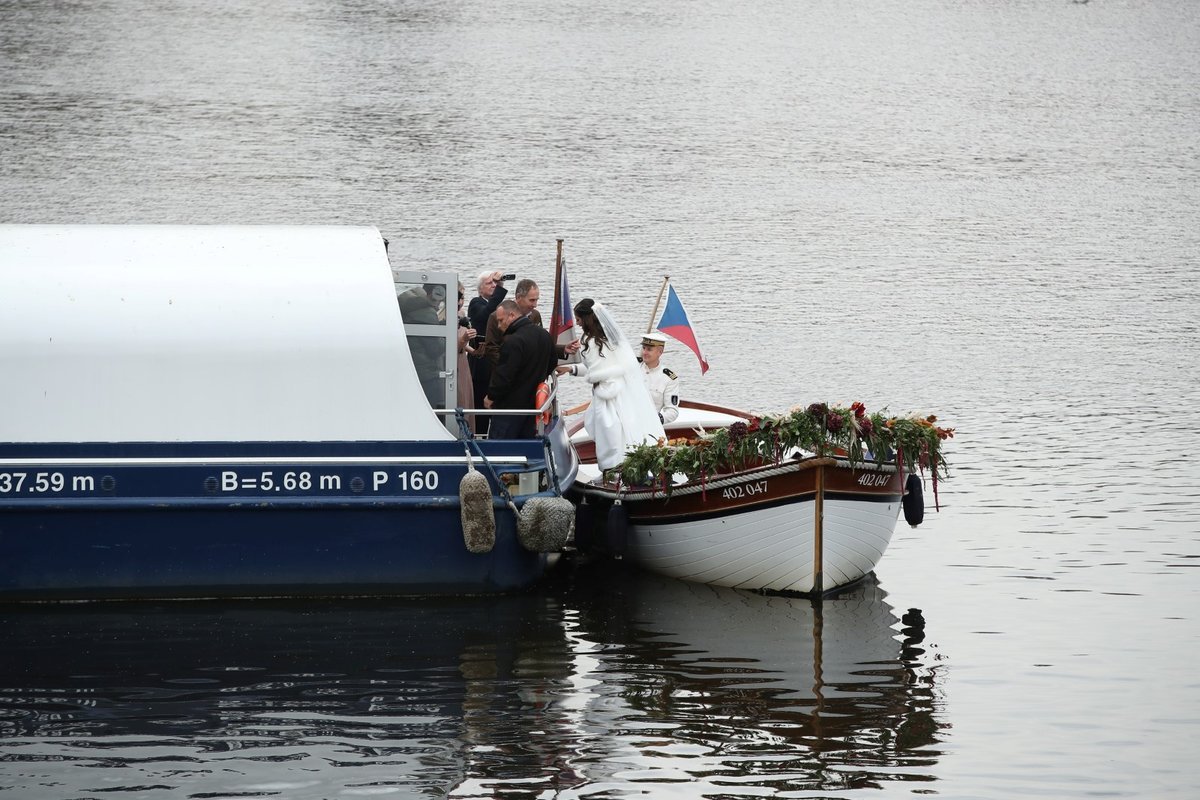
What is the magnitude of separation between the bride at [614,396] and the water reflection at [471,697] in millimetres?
1462

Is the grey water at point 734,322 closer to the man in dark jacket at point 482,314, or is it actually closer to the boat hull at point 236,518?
the boat hull at point 236,518

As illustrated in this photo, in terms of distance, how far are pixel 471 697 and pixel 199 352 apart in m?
4.15

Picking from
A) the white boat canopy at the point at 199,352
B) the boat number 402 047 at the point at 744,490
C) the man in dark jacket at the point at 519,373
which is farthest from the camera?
the man in dark jacket at the point at 519,373

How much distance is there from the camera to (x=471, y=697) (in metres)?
11.7

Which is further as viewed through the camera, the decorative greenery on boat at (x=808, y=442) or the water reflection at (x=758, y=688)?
the decorative greenery on boat at (x=808, y=442)

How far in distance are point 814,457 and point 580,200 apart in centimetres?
3719

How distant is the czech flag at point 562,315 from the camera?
54.8ft

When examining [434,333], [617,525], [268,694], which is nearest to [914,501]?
[617,525]

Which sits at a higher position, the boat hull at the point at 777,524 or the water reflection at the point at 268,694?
the boat hull at the point at 777,524

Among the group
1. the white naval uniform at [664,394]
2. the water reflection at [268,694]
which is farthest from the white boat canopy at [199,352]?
the white naval uniform at [664,394]

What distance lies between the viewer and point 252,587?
46.2 ft

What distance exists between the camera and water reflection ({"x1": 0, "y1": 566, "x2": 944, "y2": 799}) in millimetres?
9945

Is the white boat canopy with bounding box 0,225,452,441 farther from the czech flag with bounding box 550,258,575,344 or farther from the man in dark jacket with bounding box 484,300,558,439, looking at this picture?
the czech flag with bounding box 550,258,575,344

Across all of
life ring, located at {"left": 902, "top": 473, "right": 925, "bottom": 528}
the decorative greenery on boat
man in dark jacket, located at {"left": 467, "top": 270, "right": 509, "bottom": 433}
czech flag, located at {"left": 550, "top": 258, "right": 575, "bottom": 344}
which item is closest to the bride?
the decorative greenery on boat
